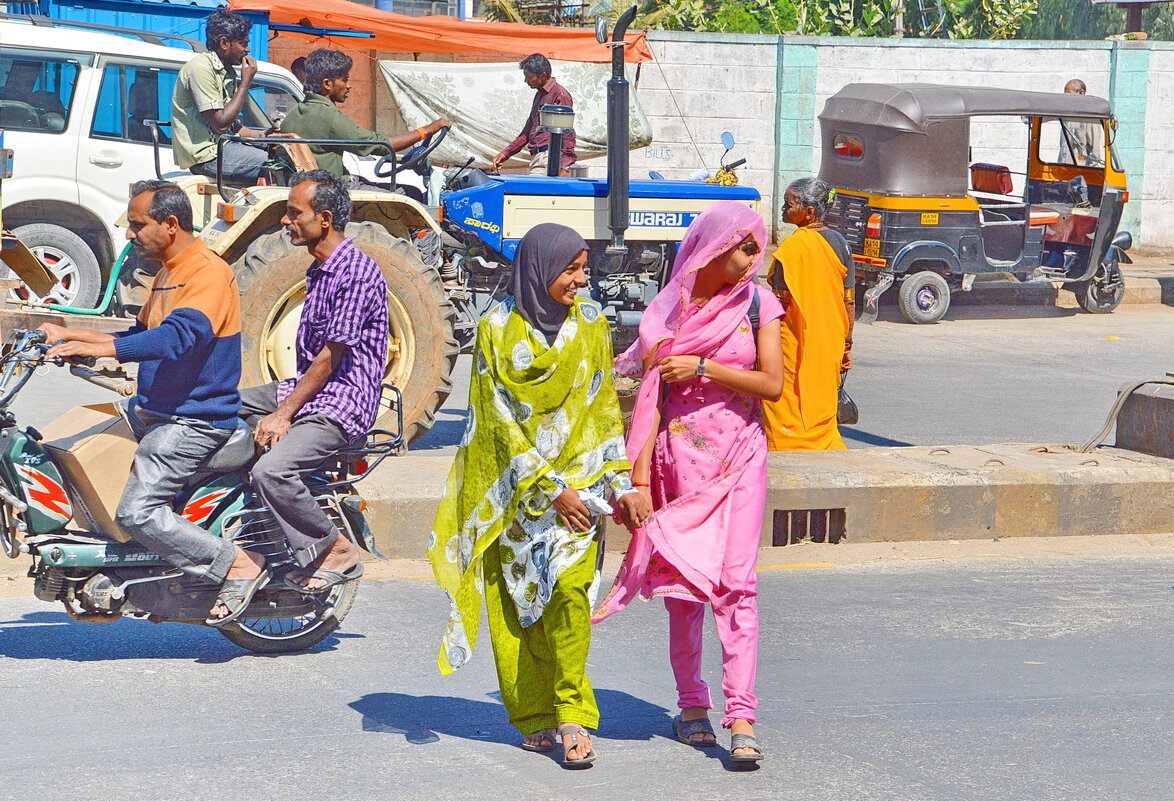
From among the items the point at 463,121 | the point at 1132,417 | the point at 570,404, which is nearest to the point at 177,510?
the point at 570,404

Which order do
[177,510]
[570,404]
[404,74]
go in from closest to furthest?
[570,404], [177,510], [404,74]

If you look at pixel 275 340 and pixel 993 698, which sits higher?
pixel 275 340

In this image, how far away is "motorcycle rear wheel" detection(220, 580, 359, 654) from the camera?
550 cm

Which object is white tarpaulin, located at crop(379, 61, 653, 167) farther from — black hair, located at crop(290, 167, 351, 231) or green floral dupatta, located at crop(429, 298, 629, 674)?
green floral dupatta, located at crop(429, 298, 629, 674)

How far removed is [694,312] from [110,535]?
6.99 ft

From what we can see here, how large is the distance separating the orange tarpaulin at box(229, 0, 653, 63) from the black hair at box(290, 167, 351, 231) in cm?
1109

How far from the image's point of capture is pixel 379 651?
18.5 ft

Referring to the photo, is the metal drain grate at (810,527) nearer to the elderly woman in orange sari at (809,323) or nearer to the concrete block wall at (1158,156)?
the elderly woman in orange sari at (809,323)

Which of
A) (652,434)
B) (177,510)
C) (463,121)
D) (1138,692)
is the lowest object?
(1138,692)

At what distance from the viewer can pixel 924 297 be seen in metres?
15.3

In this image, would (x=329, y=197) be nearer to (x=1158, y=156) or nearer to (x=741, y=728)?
(x=741, y=728)

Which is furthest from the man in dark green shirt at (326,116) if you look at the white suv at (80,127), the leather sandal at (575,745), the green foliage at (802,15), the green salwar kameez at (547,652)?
the green foliage at (802,15)

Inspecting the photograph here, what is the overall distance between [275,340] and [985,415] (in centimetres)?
520

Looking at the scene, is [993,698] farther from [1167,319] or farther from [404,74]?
[404,74]
